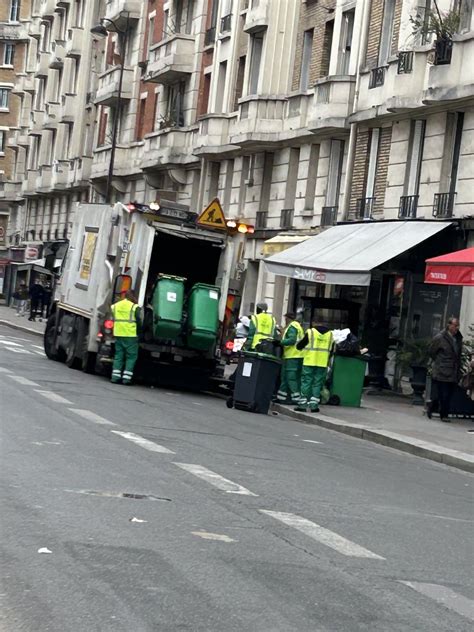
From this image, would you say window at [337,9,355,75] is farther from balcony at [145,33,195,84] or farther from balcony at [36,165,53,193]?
balcony at [36,165,53,193]

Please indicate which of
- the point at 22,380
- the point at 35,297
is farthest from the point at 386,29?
the point at 35,297

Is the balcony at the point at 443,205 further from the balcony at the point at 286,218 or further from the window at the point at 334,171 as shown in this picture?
the balcony at the point at 286,218

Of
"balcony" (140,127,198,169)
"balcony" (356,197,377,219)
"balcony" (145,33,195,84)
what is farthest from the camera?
"balcony" (145,33,195,84)

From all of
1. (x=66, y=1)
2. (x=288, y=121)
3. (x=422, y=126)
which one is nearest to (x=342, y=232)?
(x=422, y=126)

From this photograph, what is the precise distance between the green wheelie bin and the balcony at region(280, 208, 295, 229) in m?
12.3

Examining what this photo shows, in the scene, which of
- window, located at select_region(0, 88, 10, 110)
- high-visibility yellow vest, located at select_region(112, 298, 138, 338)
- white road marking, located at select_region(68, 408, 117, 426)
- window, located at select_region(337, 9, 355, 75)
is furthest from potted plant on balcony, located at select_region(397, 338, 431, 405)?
window, located at select_region(0, 88, 10, 110)

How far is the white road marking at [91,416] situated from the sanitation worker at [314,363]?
243 inches

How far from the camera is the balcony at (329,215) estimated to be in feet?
111

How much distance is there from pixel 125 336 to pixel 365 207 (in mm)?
9479

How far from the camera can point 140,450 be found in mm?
13469

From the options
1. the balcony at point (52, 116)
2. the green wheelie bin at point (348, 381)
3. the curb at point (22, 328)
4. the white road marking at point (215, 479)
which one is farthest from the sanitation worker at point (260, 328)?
the balcony at point (52, 116)

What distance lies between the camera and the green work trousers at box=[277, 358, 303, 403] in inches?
935

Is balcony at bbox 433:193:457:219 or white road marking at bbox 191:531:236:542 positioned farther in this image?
balcony at bbox 433:193:457:219

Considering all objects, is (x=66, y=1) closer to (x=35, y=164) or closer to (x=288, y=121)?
(x=35, y=164)
